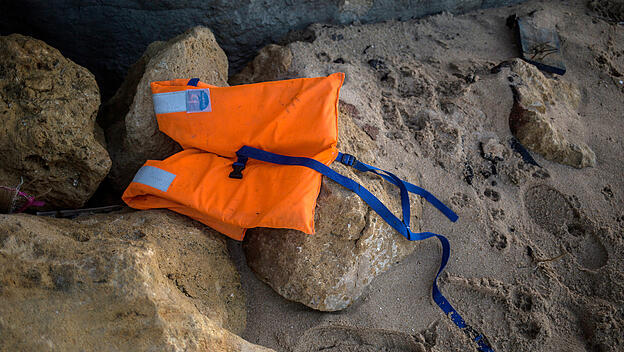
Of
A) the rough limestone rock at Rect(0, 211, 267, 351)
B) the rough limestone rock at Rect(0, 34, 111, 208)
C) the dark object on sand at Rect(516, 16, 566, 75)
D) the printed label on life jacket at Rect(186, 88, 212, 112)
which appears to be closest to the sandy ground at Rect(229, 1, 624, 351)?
the dark object on sand at Rect(516, 16, 566, 75)

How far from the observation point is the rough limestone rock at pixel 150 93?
2734 millimetres

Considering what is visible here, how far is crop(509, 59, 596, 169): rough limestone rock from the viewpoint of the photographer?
10.3ft

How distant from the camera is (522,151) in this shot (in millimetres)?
3150

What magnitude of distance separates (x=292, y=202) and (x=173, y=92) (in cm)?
103

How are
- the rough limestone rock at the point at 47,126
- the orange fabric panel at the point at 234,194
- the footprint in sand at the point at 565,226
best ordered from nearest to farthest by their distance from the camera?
the orange fabric panel at the point at 234,194
the rough limestone rock at the point at 47,126
the footprint in sand at the point at 565,226

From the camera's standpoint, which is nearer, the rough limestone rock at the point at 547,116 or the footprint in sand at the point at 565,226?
the footprint in sand at the point at 565,226

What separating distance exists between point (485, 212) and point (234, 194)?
162cm

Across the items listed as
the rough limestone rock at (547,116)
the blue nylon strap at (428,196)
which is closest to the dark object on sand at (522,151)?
the rough limestone rock at (547,116)

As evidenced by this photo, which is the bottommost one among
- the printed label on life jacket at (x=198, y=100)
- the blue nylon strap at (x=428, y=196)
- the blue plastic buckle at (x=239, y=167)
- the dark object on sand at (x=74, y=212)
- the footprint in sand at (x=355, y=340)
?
the footprint in sand at (x=355, y=340)

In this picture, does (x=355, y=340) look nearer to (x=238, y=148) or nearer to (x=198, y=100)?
(x=238, y=148)

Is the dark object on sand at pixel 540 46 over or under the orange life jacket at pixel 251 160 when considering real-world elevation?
under

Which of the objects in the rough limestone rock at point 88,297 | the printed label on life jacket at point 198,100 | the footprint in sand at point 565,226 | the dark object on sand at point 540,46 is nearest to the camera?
the rough limestone rock at point 88,297

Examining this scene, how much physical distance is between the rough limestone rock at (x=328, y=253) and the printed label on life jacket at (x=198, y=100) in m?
0.79

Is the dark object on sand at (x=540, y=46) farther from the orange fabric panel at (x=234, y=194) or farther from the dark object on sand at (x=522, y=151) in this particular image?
the orange fabric panel at (x=234, y=194)
